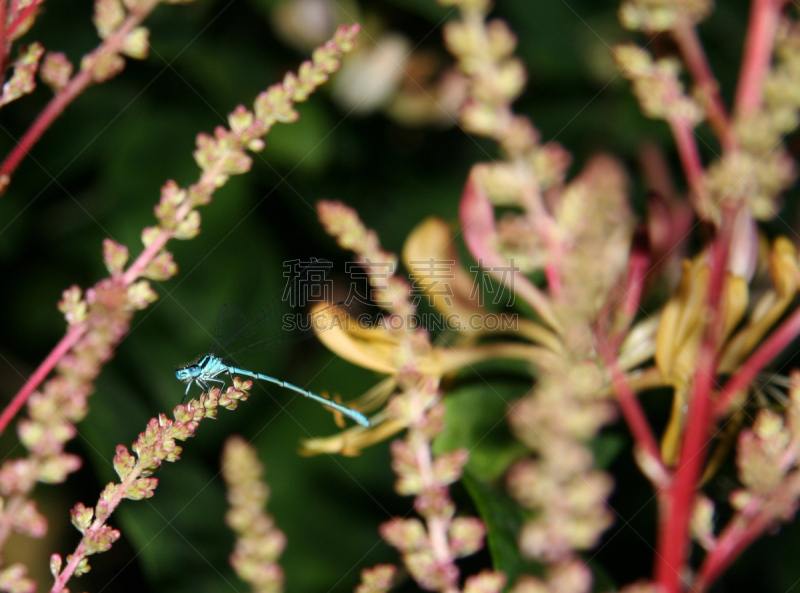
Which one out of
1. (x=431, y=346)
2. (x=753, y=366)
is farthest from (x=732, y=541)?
(x=431, y=346)

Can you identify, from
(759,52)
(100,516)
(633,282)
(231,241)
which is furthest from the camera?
(231,241)

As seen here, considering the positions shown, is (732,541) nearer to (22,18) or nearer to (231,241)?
(22,18)

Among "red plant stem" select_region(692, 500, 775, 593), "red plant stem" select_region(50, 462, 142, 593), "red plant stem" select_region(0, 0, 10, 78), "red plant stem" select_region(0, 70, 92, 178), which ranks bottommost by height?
"red plant stem" select_region(692, 500, 775, 593)

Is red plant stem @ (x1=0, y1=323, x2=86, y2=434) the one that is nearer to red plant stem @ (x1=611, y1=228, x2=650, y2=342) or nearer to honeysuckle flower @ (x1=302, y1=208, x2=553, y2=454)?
honeysuckle flower @ (x1=302, y1=208, x2=553, y2=454)

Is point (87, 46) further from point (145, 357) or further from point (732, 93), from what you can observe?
point (732, 93)

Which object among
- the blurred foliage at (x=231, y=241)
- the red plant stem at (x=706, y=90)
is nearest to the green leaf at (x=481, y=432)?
the blurred foliage at (x=231, y=241)

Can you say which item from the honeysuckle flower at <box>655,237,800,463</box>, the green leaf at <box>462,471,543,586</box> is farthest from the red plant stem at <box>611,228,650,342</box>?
the green leaf at <box>462,471,543,586</box>
